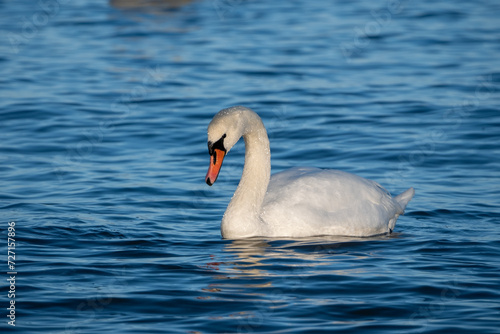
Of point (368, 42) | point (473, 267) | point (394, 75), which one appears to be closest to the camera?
point (473, 267)

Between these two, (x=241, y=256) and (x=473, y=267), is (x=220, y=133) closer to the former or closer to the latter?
(x=241, y=256)

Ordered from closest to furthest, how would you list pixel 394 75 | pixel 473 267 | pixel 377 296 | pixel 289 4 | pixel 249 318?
pixel 249 318 → pixel 377 296 → pixel 473 267 → pixel 394 75 → pixel 289 4

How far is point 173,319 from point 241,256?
60.0 inches

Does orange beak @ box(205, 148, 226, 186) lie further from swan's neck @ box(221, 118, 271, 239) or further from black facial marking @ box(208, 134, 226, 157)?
swan's neck @ box(221, 118, 271, 239)

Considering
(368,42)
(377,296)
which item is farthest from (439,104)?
(377,296)

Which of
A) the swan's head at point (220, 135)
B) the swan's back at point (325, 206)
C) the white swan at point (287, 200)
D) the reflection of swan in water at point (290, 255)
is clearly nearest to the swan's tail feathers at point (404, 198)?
the swan's back at point (325, 206)

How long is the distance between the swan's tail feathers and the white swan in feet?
1.08

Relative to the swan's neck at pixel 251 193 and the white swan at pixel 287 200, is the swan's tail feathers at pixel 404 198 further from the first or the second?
the swan's neck at pixel 251 193

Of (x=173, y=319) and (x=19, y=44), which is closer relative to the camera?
(x=173, y=319)

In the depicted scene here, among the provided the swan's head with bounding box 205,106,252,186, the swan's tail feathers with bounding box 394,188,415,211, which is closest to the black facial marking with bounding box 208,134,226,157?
the swan's head with bounding box 205,106,252,186

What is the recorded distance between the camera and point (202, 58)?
17.5 metres

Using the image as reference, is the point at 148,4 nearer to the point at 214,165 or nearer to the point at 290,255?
the point at 214,165

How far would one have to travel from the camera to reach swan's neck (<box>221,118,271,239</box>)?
8.31 meters

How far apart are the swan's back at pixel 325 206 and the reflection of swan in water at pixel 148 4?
15.3 metres
